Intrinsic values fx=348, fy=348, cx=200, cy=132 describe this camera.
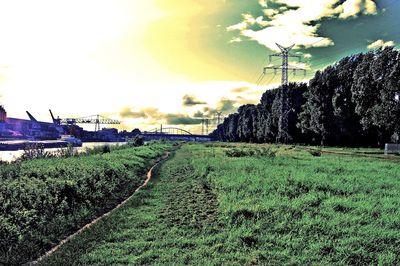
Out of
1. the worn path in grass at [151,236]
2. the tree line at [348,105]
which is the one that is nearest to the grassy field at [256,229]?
the worn path in grass at [151,236]

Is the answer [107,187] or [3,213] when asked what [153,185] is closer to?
[107,187]

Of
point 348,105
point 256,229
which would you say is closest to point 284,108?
point 348,105

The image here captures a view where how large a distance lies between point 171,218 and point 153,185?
9.80 m

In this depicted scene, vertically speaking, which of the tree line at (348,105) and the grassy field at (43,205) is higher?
the tree line at (348,105)

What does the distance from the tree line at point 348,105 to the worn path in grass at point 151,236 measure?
4370 centimetres

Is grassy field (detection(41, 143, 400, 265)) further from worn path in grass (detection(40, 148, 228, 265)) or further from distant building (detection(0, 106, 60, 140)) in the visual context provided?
distant building (detection(0, 106, 60, 140))

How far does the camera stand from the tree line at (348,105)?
51094 mm

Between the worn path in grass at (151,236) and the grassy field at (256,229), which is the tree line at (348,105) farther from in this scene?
the worn path in grass at (151,236)

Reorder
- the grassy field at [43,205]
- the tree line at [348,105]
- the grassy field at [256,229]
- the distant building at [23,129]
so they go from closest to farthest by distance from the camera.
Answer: the grassy field at [256,229], the grassy field at [43,205], the tree line at [348,105], the distant building at [23,129]

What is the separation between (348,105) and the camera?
226ft

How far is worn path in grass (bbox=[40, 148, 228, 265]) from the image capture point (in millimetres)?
9133

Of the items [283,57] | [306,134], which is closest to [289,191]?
[283,57]

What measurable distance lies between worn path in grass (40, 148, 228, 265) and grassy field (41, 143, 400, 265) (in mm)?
28

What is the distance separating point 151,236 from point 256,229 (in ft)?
10.9
